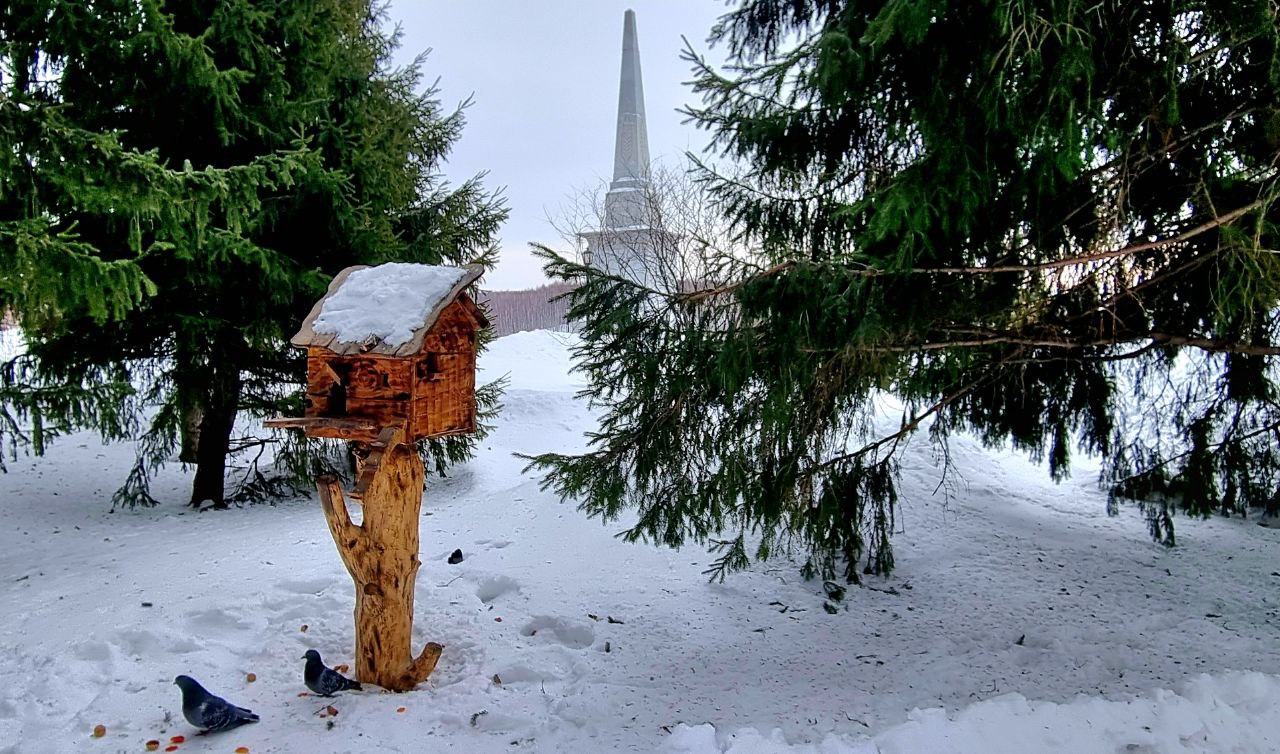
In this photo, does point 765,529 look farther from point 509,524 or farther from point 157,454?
point 157,454

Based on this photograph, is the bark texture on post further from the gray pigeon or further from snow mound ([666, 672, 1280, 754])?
snow mound ([666, 672, 1280, 754])

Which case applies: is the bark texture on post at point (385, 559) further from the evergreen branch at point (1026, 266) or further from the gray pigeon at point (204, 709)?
the evergreen branch at point (1026, 266)

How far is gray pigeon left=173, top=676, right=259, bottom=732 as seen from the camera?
2.90 meters

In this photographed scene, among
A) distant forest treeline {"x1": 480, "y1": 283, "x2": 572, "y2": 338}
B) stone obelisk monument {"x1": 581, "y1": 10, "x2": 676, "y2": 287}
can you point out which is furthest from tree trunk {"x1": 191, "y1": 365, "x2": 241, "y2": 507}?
distant forest treeline {"x1": 480, "y1": 283, "x2": 572, "y2": 338}

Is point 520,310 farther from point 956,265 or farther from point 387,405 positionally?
point 956,265

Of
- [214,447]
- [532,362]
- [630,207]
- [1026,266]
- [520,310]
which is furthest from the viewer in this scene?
[520,310]

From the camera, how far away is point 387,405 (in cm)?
309

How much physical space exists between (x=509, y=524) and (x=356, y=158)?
3347 mm

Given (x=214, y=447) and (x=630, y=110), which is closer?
(x=214, y=447)

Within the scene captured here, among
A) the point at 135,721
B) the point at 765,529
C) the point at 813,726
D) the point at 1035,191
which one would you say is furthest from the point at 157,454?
the point at 1035,191

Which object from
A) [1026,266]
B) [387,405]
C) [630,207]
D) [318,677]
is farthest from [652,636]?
[630,207]

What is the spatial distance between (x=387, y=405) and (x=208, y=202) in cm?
202

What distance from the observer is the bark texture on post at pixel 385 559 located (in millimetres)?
3268

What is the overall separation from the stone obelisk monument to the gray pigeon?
3.42 metres
